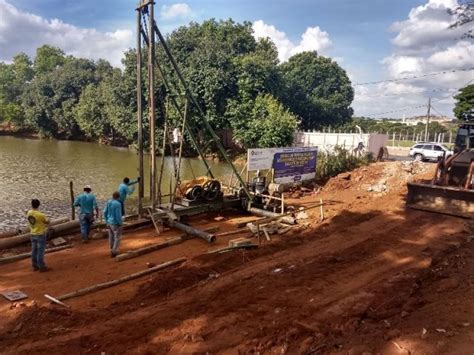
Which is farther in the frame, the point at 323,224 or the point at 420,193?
the point at 420,193

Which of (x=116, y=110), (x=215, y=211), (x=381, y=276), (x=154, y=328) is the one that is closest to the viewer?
(x=154, y=328)

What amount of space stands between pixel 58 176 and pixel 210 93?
49.5 ft

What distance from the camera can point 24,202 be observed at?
20.0m

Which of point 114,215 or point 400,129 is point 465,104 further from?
point 114,215

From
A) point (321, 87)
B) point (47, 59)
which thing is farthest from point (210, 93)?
point (47, 59)

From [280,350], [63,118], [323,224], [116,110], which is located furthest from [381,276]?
[63,118]

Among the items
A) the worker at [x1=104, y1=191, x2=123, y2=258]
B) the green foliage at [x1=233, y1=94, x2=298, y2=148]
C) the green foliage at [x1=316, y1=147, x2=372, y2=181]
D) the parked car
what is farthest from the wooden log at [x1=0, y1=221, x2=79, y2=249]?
the parked car

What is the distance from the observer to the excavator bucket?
45.3 ft

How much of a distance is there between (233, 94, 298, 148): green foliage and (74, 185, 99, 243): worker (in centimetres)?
2192

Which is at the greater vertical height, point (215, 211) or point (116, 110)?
point (116, 110)

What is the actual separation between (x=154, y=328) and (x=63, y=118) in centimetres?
5844

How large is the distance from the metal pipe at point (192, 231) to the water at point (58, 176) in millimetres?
2923

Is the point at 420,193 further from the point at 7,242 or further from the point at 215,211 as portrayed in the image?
the point at 7,242

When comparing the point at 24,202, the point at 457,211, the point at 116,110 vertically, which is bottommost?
the point at 24,202
